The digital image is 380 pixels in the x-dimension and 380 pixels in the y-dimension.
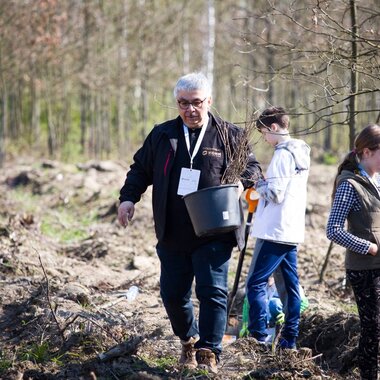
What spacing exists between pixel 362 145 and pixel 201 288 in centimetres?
128

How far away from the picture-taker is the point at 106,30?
2545cm

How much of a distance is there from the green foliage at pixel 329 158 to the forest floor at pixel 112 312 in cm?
1047

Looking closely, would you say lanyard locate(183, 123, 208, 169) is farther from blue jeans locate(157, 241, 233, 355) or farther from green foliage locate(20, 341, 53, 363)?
green foliage locate(20, 341, 53, 363)

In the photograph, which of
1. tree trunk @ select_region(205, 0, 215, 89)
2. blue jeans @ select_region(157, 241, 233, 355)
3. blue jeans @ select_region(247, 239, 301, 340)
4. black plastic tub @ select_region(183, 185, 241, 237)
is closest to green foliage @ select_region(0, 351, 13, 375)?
blue jeans @ select_region(157, 241, 233, 355)

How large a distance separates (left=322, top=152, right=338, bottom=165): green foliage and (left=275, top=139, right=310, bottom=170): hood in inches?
669

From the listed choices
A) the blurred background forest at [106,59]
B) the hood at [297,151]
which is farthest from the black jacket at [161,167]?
the blurred background forest at [106,59]

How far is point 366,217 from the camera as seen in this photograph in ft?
15.1

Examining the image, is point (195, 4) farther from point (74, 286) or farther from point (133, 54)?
point (74, 286)

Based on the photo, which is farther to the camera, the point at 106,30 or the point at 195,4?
the point at 195,4

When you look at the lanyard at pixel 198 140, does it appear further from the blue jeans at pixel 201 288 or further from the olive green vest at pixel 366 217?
the olive green vest at pixel 366 217

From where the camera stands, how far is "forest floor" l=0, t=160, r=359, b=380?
193 inches

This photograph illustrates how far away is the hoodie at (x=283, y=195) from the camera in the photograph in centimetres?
568

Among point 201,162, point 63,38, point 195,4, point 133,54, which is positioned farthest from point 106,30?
point 201,162

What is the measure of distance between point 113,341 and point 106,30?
832 inches
